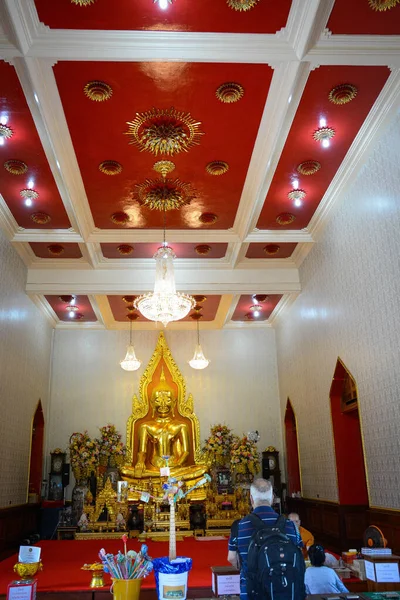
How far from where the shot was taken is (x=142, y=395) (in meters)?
13.4

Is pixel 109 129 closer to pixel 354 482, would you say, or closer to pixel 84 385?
pixel 354 482

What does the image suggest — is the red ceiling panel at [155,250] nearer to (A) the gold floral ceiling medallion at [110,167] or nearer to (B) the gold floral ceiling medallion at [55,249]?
(B) the gold floral ceiling medallion at [55,249]

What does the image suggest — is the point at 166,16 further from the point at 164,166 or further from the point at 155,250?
the point at 155,250

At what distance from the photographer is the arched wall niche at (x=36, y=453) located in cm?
1173

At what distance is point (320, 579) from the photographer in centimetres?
372

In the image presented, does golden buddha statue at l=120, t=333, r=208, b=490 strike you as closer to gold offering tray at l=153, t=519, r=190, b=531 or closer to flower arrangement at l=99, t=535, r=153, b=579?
gold offering tray at l=153, t=519, r=190, b=531

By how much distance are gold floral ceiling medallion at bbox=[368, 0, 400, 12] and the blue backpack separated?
442 cm

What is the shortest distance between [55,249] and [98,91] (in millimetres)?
4374

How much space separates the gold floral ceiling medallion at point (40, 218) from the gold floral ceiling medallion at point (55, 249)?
0.92 metres

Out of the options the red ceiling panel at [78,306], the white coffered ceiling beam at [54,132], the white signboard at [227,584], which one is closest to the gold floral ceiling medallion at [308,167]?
the white coffered ceiling beam at [54,132]

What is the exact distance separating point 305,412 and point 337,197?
4536 mm

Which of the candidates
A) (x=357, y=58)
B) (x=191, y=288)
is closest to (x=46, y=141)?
(x=357, y=58)

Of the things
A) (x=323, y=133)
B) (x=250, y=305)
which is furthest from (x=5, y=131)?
(x=250, y=305)

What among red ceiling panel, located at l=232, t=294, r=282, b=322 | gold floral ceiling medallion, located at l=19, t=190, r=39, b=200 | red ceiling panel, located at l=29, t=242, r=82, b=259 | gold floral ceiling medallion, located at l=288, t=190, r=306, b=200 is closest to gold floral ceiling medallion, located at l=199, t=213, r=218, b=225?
gold floral ceiling medallion, located at l=288, t=190, r=306, b=200
